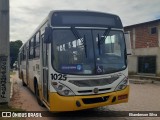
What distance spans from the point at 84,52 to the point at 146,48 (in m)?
20.9

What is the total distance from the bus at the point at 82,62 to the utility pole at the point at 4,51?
2.18m

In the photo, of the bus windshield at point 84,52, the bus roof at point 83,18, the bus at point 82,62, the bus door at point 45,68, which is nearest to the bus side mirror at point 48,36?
the bus at point 82,62

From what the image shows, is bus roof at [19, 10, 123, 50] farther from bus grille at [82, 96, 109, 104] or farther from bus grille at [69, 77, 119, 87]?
bus grille at [82, 96, 109, 104]

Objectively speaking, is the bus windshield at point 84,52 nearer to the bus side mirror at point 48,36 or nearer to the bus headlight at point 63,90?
the bus side mirror at point 48,36

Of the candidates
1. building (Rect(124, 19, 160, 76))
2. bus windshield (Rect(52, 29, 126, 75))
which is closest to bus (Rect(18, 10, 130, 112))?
bus windshield (Rect(52, 29, 126, 75))

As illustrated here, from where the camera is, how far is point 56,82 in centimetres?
820

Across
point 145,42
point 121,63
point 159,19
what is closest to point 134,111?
point 121,63

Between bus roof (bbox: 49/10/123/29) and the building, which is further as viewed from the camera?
the building

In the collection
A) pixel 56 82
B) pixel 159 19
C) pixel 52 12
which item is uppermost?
pixel 159 19

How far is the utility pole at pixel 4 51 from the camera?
10.5 m

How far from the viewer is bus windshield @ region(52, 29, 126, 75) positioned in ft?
27.4

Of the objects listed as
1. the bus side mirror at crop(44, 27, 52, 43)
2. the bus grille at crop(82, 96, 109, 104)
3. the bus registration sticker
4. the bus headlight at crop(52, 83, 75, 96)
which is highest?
the bus side mirror at crop(44, 27, 52, 43)

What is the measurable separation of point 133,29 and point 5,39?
2114cm

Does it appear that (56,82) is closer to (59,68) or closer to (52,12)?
(59,68)
